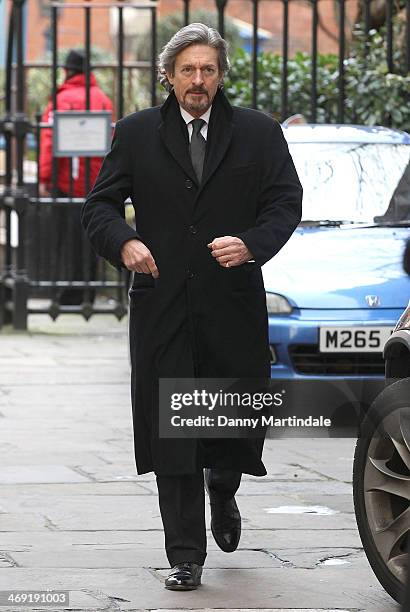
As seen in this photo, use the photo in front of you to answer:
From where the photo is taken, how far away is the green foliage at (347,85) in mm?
13492

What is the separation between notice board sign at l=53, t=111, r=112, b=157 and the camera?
13.7 metres

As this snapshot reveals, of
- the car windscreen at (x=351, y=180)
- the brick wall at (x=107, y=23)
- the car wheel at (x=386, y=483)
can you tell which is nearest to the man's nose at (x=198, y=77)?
the car wheel at (x=386, y=483)

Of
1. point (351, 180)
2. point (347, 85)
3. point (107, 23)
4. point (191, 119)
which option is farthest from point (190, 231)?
point (107, 23)

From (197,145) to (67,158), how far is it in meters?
8.63

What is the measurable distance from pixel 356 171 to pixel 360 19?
6247 mm

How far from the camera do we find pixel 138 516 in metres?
6.76

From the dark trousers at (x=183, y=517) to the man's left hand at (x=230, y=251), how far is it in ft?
2.38

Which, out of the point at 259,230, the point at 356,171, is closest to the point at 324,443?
the point at 356,171

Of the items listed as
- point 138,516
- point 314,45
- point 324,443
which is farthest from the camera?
point 314,45

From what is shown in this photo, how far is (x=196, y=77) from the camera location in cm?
555

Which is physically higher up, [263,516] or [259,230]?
[259,230]

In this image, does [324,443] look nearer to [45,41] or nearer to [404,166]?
[404,166]

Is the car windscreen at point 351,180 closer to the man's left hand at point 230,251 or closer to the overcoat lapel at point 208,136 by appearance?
the overcoat lapel at point 208,136

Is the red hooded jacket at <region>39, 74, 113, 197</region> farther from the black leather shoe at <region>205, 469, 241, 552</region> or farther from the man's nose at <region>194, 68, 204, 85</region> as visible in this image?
the man's nose at <region>194, 68, 204, 85</region>
